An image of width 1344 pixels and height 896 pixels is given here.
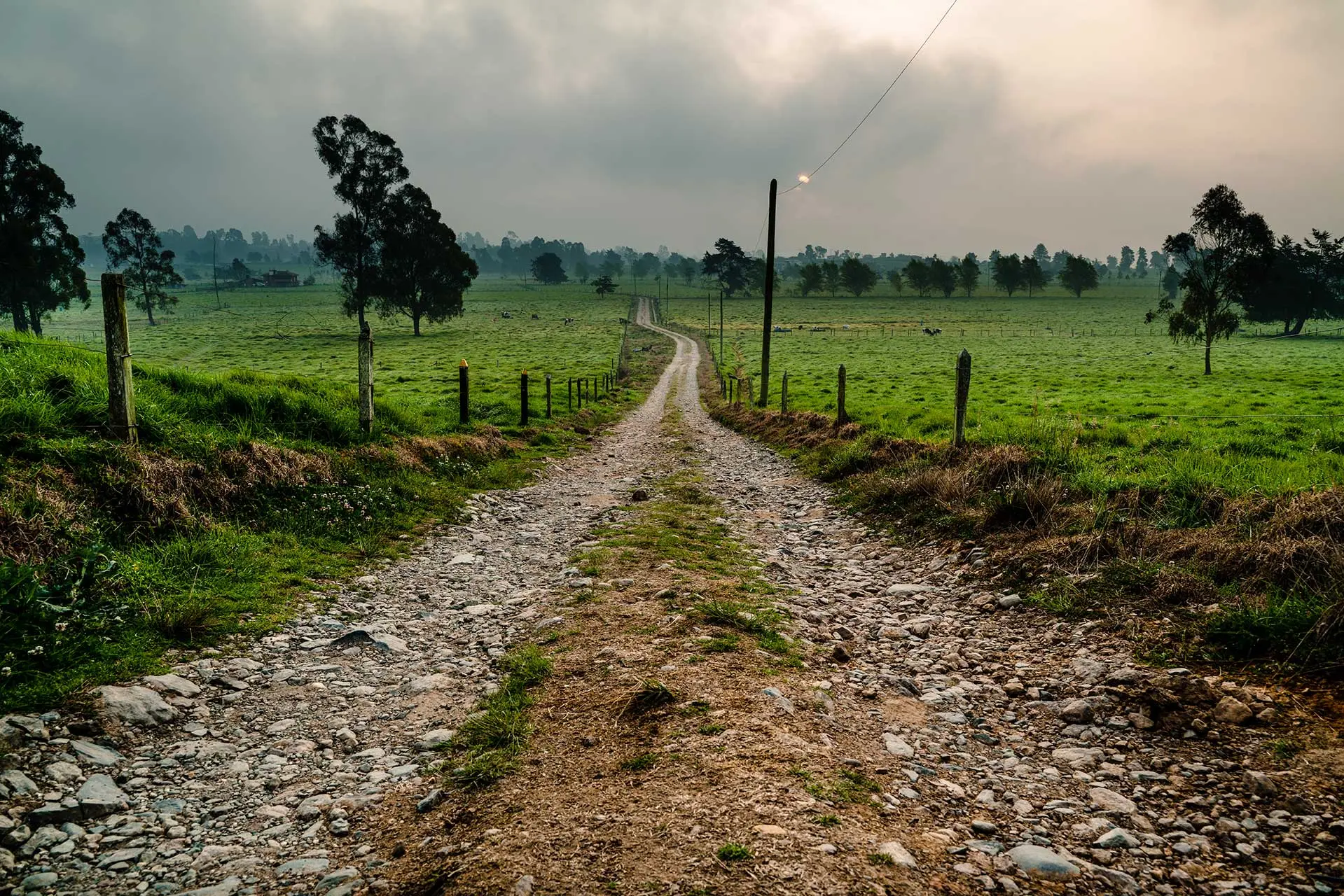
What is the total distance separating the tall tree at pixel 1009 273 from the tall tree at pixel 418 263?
13112 centimetres

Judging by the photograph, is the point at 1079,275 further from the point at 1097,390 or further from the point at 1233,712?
the point at 1233,712

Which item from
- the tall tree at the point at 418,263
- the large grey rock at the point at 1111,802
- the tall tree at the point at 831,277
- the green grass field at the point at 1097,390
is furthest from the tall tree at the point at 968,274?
the large grey rock at the point at 1111,802

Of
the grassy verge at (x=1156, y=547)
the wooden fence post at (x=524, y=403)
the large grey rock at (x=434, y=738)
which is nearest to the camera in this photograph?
the large grey rock at (x=434, y=738)

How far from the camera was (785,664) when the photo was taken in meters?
5.23

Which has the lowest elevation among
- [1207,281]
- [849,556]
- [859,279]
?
[849,556]

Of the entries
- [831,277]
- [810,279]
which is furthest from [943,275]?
[810,279]

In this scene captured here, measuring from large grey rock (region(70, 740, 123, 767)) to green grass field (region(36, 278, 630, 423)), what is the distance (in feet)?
26.6

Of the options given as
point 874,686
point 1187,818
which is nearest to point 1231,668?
point 1187,818

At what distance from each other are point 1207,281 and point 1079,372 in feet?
45.7

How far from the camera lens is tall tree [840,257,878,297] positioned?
15712 cm

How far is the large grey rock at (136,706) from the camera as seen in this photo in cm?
418

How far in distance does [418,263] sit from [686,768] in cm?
8118

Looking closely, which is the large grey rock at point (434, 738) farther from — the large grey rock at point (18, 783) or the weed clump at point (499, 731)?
the large grey rock at point (18, 783)

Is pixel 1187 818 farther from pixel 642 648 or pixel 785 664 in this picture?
pixel 642 648
